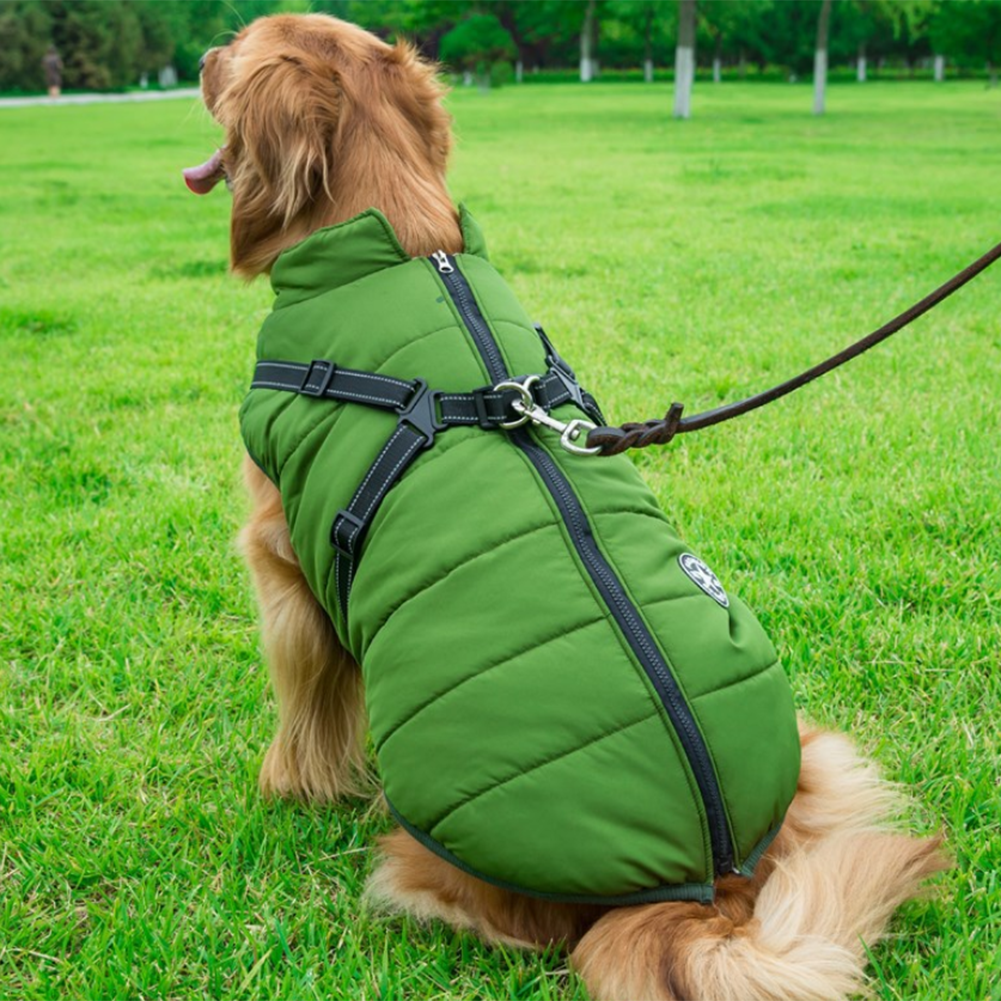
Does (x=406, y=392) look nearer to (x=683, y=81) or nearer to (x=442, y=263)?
(x=442, y=263)

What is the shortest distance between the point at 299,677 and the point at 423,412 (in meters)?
0.76

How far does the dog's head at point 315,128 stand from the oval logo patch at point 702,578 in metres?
0.90

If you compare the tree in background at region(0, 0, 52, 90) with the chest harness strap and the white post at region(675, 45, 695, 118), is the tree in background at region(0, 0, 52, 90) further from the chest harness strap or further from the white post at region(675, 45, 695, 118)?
the chest harness strap

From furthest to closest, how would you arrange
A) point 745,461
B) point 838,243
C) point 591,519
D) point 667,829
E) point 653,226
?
A: point 653,226
point 838,243
point 745,461
point 591,519
point 667,829

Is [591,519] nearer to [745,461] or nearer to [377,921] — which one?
[377,921]

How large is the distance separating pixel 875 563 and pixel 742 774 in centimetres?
179

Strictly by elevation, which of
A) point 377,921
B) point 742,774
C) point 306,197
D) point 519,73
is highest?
point 519,73

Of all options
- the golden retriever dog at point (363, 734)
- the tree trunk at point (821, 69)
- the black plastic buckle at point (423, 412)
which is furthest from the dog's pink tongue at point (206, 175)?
the tree trunk at point (821, 69)

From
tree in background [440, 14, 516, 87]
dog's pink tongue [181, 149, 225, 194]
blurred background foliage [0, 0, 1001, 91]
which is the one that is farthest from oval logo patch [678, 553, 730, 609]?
tree in background [440, 14, 516, 87]

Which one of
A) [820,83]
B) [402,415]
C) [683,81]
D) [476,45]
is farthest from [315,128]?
[476,45]

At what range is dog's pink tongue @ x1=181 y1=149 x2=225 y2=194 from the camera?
2.27 metres

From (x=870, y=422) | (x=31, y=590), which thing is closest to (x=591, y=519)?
(x=31, y=590)

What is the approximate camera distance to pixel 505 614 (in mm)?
1694

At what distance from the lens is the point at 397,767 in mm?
1771
